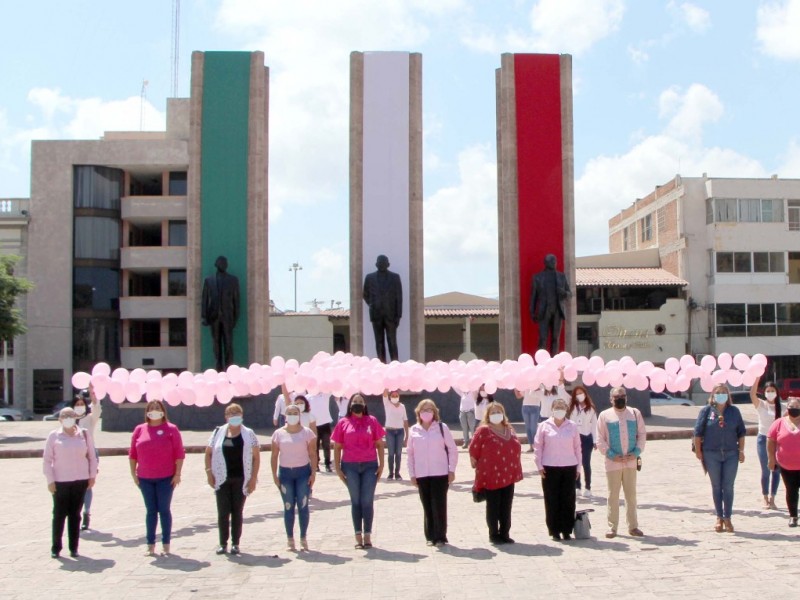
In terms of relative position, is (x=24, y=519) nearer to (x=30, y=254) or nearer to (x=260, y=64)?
(x=260, y=64)

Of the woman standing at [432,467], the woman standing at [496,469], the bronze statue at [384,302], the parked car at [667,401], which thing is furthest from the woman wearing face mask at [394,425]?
the parked car at [667,401]

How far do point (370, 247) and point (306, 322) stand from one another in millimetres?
17881

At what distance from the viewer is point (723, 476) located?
9.10 metres

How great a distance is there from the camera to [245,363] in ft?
78.8

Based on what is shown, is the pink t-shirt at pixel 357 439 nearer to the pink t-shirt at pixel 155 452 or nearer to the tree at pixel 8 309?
the pink t-shirt at pixel 155 452

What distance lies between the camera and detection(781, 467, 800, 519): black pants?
9414 mm

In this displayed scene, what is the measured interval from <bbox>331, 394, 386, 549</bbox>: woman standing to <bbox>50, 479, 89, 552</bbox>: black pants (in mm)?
2504

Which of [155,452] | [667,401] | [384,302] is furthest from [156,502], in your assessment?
[667,401]

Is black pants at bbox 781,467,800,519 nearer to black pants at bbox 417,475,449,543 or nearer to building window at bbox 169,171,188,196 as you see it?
black pants at bbox 417,475,449,543

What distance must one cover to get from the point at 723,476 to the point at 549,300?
14.1 m

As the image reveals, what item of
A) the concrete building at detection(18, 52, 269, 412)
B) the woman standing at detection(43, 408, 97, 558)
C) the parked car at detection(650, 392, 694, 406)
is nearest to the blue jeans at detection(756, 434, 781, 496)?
the woman standing at detection(43, 408, 97, 558)

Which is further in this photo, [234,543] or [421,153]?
[421,153]

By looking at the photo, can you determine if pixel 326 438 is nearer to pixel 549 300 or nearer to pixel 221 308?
pixel 221 308

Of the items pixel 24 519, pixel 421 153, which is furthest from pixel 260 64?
pixel 24 519
